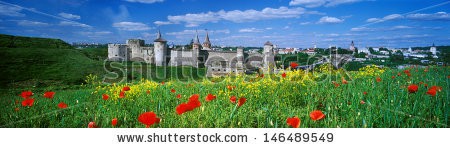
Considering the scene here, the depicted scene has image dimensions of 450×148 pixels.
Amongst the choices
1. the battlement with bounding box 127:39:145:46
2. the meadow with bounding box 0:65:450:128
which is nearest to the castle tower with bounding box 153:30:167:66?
the battlement with bounding box 127:39:145:46

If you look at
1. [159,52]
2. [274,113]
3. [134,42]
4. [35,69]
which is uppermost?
[134,42]

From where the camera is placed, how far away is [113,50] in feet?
127

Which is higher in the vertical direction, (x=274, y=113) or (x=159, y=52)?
(x=159, y=52)

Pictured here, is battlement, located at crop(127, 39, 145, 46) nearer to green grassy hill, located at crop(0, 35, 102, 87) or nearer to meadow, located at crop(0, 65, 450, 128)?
green grassy hill, located at crop(0, 35, 102, 87)

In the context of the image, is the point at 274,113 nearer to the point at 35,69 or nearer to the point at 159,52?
the point at 35,69

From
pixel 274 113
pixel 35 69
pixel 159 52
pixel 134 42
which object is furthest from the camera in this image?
pixel 159 52

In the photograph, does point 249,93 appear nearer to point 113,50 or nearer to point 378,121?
point 378,121

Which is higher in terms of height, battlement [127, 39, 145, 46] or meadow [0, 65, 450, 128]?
battlement [127, 39, 145, 46]

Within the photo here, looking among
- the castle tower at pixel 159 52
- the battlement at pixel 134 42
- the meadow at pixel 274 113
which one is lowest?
the meadow at pixel 274 113

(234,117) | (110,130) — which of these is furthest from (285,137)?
(110,130)

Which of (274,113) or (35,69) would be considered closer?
(274,113)

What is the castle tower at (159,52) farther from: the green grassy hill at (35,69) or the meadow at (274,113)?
the meadow at (274,113)

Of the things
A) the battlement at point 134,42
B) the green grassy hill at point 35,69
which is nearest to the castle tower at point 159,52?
the battlement at point 134,42

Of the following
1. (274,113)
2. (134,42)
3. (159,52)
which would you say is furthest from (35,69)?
(134,42)
